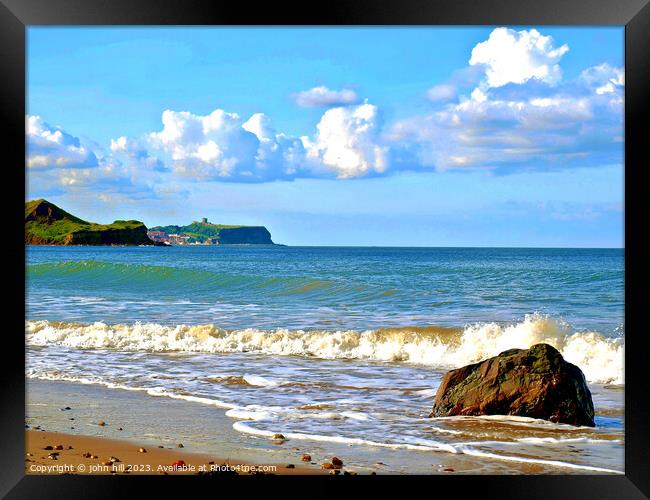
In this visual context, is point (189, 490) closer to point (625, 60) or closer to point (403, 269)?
point (625, 60)

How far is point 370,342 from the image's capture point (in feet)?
24.8

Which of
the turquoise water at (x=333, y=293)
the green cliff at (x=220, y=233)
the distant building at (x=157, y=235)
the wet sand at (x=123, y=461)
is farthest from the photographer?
the distant building at (x=157, y=235)

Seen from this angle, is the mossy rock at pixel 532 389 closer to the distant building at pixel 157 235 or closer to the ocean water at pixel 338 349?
the ocean water at pixel 338 349

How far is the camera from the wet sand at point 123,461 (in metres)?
3.30

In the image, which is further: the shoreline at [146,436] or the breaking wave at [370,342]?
the breaking wave at [370,342]

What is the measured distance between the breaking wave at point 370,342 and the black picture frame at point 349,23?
3714 millimetres

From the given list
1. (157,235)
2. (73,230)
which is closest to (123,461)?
(73,230)

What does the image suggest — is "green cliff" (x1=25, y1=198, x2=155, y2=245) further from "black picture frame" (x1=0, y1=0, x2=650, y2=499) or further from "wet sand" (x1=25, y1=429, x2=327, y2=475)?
"black picture frame" (x1=0, y1=0, x2=650, y2=499)

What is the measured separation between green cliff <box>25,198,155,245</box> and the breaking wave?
84.9 ft

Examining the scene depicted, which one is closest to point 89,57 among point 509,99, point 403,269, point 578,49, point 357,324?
point 403,269

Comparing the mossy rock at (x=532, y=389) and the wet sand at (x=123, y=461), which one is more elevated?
the mossy rock at (x=532, y=389)

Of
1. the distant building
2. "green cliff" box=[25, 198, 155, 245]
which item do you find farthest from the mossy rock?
the distant building

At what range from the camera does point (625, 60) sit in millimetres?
2830

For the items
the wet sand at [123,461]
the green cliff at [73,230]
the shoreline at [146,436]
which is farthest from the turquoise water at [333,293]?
the green cliff at [73,230]
